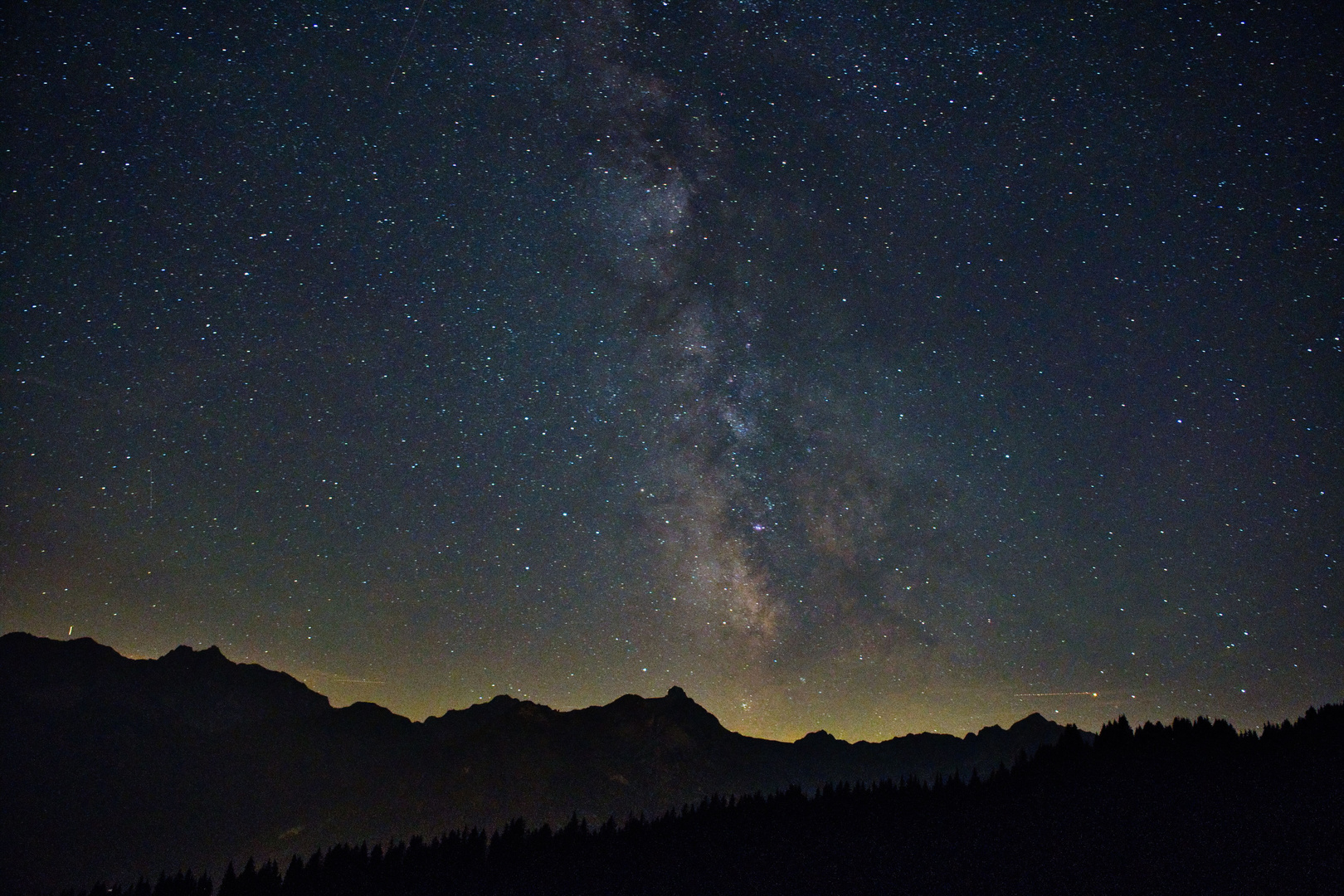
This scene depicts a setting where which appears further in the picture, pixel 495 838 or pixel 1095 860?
pixel 495 838

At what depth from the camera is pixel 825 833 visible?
106 meters

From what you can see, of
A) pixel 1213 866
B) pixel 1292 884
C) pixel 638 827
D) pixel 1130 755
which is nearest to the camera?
pixel 1292 884

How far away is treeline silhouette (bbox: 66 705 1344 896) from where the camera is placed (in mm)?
68938

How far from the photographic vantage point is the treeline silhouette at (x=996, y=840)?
6894 cm

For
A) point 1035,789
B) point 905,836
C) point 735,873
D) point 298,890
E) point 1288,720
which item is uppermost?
point 1288,720

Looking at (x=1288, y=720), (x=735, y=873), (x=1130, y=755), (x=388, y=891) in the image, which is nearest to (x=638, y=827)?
(x=735, y=873)

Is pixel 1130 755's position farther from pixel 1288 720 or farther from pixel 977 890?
pixel 977 890

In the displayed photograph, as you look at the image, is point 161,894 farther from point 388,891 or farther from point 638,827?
point 638,827

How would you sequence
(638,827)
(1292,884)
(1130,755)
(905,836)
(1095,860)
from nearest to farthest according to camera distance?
(1292,884) < (1095,860) < (905,836) < (1130,755) < (638,827)

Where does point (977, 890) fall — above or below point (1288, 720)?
below

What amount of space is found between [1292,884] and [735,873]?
2504 inches

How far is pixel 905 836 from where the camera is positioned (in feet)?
313

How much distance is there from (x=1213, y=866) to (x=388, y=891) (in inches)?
4122

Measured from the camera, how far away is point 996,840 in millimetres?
86688
